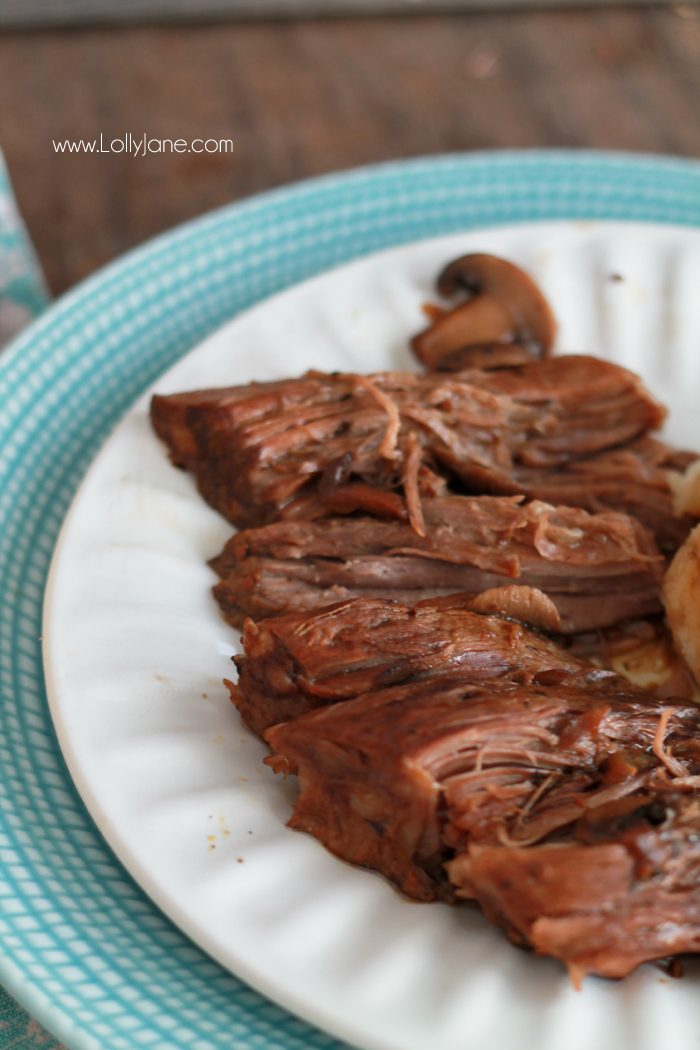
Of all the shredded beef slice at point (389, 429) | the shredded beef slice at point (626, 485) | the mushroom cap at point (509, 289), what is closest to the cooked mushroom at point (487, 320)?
the mushroom cap at point (509, 289)

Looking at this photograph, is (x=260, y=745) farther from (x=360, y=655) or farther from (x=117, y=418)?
(x=117, y=418)

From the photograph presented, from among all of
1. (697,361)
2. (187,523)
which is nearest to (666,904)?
(187,523)

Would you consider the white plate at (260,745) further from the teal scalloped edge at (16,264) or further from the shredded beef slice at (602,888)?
the teal scalloped edge at (16,264)

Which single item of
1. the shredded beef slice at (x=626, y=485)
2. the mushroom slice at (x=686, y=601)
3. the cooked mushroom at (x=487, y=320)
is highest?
the cooked mushroom at (x=487, y=320)

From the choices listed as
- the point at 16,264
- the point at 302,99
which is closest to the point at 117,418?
the point at 16,264

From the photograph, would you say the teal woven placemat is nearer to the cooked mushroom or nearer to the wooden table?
the cooked mushroom

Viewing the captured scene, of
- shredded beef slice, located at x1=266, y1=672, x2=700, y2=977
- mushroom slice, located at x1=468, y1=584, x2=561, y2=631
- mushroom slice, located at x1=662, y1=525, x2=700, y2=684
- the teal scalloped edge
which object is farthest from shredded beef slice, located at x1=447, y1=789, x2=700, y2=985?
the teal scalloped edge
